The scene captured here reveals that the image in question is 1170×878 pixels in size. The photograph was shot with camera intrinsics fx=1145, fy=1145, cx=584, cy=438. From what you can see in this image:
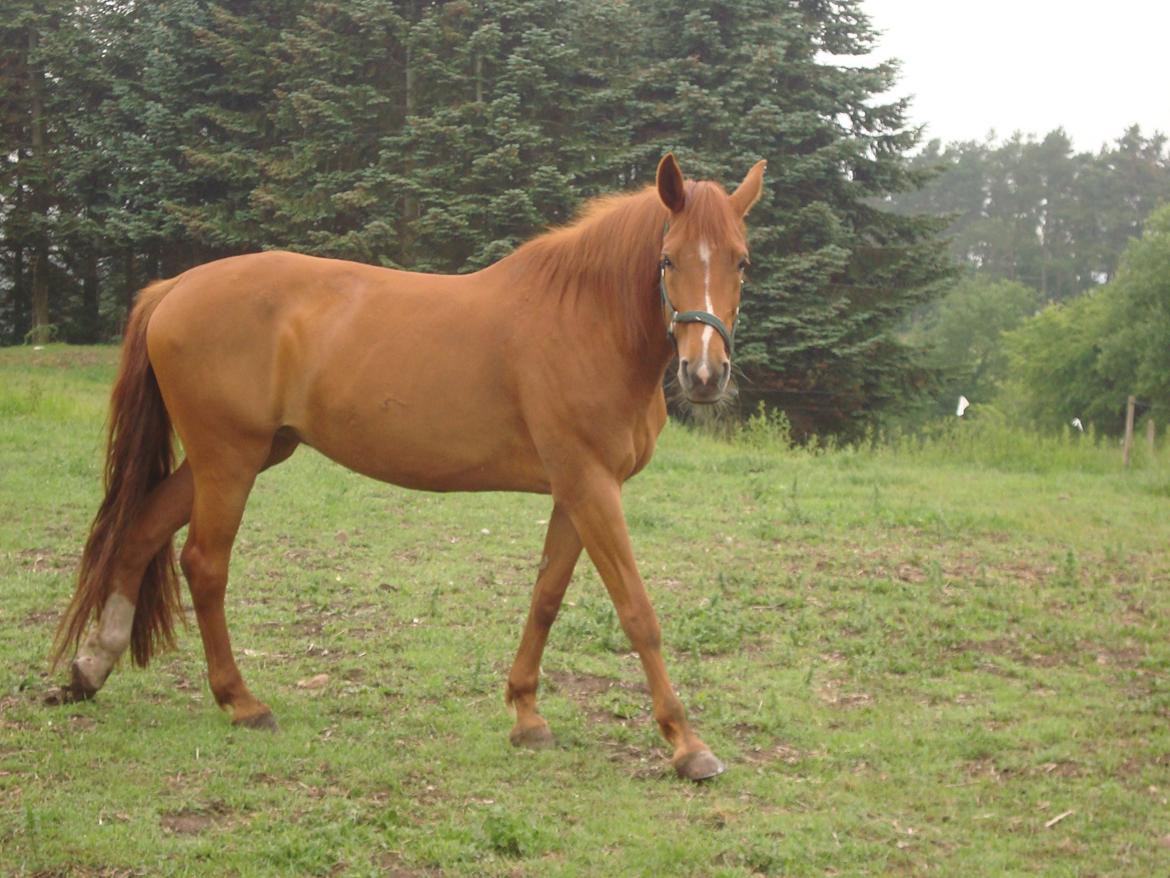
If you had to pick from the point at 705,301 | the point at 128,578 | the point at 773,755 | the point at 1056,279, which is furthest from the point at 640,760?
the point at 1056,279

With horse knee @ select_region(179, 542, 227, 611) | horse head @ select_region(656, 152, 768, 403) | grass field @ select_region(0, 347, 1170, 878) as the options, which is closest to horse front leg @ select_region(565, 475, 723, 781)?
grass field @ select_region(0, 347, 1170, 878)

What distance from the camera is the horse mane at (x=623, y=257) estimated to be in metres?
4.47

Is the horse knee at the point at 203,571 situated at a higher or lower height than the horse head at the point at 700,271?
lower

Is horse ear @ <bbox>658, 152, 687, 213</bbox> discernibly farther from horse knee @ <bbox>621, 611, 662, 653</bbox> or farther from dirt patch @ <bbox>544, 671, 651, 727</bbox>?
dirt patch @ <bbox>544, 671, 651, 727</bbox>

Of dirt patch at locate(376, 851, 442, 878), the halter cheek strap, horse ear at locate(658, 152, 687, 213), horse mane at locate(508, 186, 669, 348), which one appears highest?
horse ear at locate(658, 152, 687, 213)

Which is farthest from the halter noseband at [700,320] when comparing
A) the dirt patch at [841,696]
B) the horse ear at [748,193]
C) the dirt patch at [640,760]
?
the dirt patch at [841,696]

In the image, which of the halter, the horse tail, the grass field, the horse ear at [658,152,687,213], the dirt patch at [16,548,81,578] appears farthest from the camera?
the dirt patch at [16,548,81,578]

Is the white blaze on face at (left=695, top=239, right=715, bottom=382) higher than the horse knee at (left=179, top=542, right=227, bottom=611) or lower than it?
higher

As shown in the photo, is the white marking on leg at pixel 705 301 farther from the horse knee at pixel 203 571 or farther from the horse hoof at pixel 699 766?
the horse knee at pixel 203 571

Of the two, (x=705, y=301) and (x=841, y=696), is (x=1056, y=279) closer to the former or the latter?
(x=841, y=696)

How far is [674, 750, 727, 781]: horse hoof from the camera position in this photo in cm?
437

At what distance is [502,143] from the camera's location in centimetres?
2219

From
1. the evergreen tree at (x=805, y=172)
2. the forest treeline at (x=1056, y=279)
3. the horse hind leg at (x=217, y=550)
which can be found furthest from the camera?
the forest treeline at (x=1056, y=279)

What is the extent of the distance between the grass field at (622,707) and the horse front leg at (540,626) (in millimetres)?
116
